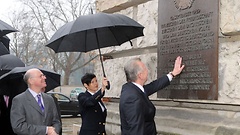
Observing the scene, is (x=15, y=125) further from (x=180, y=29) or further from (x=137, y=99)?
(x=180, y=29)

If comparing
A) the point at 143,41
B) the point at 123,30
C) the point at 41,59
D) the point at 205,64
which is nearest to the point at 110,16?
the point at 123,30

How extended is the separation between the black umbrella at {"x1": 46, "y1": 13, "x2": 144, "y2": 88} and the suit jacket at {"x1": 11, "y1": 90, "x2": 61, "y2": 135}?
0.87m

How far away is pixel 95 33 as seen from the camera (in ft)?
17.6

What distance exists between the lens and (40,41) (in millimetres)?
40219

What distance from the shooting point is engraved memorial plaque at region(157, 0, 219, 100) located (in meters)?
4.31

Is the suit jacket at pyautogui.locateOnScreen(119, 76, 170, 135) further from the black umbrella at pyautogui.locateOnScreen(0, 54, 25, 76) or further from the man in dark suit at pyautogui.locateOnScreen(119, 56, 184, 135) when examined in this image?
the black umbrella at pyautogui.locateOnScreen(0, 54, 25, 76)

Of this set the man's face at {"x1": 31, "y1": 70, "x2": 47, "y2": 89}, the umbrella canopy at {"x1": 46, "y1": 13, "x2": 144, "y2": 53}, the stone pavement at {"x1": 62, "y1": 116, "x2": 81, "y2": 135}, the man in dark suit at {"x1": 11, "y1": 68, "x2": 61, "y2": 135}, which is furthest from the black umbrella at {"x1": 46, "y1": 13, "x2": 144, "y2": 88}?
the stone pavement at {"x1": 62, "y1": 116, "x2": 81, "y2": 135}

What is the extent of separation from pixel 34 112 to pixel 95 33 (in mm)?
1489

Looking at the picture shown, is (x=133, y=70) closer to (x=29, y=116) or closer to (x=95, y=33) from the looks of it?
(x=29, y=116)

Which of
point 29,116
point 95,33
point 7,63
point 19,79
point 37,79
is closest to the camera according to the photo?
point 29,116

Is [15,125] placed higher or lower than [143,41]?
lower

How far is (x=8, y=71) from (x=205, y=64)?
2605 mm

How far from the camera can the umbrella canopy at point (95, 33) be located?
473 cm

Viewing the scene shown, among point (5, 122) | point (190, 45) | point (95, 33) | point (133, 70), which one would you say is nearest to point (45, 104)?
point (5, 122)
